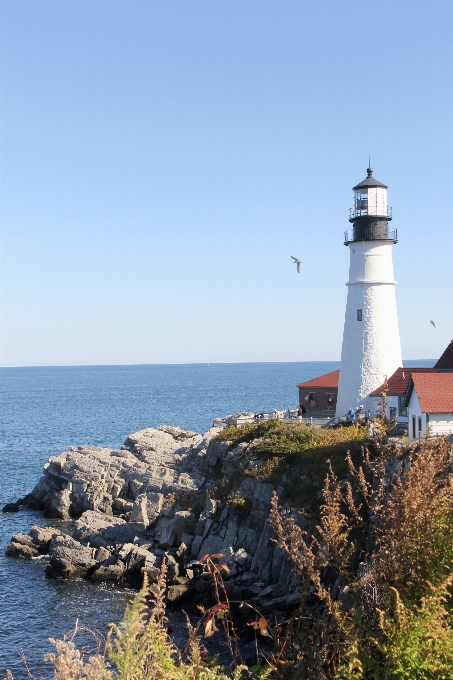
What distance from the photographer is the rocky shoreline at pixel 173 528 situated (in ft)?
80.6

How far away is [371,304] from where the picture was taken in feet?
114

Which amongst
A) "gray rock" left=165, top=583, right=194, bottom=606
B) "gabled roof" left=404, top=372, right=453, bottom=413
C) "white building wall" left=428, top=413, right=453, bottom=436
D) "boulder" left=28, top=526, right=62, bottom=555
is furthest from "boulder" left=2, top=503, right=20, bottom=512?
"white building wall" left=428, top=413, right=453, bottom=436

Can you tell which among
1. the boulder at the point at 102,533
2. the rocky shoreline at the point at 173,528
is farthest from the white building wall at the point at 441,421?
the boulder at the point at 102,533

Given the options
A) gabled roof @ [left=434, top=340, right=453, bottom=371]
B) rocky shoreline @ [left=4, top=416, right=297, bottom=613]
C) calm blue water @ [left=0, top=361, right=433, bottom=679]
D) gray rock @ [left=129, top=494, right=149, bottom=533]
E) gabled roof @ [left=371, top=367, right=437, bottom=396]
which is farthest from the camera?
gabled roof @ [left=434, top=340, right=453, bottom=371]

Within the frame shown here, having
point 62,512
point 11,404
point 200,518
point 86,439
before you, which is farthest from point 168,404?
point 200,518

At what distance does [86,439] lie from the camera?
70.8 meters

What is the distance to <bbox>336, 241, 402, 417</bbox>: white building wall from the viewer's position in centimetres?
3462

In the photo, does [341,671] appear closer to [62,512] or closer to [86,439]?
[62,512]

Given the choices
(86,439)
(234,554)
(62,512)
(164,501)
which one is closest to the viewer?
(234,554)

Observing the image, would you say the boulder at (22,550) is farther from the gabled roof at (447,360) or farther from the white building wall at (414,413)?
the gabled roof at (447,360)

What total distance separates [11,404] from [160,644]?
125 m

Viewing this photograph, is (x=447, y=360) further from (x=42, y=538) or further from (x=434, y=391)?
(x=42, y=538)

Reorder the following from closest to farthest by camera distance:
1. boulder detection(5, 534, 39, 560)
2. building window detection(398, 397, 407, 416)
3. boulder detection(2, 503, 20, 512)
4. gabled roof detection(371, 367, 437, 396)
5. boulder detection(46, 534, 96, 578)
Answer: boulder detection(46, 534, 96, 578) < boulder detection(5, 534, 39, 560) < building window detection(398, 397, 407, 416) < gabled roof detection(371, 367, 437, 396) < boulder detection(2, 503, 20, 512)

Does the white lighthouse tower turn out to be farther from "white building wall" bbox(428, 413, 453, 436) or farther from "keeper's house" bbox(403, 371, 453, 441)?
"white building wall" bbox(428, 413, 453, 436)
